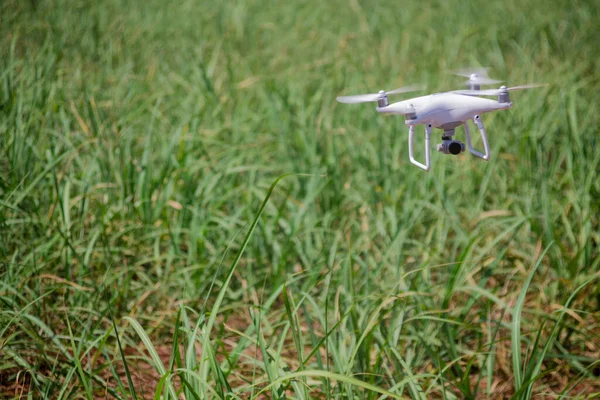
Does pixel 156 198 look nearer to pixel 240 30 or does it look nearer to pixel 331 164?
pixel 331 164

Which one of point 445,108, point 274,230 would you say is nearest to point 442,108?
point 445,108

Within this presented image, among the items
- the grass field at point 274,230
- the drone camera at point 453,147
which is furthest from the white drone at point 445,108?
the grass field at point 274,230

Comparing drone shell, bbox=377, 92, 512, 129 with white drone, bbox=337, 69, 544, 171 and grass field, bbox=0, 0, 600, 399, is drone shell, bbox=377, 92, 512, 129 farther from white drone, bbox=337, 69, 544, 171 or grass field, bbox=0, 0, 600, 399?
grass field, bbox=0, 0, 600, 399

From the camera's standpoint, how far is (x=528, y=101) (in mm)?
4035

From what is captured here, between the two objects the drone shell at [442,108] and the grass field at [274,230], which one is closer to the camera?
the drone shell at [442,108]

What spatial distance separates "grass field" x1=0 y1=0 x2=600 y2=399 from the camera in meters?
2.20

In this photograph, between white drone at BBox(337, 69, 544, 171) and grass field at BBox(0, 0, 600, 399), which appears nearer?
white drone at BBox(337, 69, 544, 171)

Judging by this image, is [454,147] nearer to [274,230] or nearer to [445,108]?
[445,108]

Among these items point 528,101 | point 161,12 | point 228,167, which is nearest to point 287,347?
point 228,167

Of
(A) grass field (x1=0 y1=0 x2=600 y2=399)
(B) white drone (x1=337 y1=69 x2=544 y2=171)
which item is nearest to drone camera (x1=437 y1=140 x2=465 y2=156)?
(B) white drone (x1=337 y1=69 x2=544 y2=171)

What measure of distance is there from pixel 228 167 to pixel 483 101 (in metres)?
2.31

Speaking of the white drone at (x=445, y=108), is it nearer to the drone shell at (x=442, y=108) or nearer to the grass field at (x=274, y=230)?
the drone shell at (x=442, y=108)

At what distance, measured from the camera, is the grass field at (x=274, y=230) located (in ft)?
7.22

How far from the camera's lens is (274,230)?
3.12 metres
